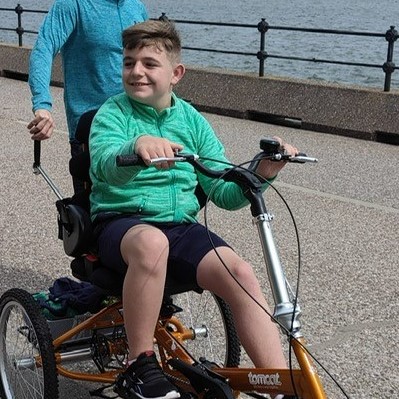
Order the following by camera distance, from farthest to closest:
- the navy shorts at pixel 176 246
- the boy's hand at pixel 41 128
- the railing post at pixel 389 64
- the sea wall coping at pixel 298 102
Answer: the railing post at pixel 389 64, the sea wall coping at pixel 298 102, the boy's hand at pixel 41 128, the navy shorts at pixel 176 246

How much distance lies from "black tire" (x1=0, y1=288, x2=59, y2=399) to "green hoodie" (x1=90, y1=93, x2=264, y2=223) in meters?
0.45

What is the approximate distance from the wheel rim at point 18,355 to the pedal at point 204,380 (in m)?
0.65

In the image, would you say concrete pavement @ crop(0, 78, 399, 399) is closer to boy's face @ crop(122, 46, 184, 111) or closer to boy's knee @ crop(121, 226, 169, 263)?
boy's knee @ crop(121, 226, 169, 263)

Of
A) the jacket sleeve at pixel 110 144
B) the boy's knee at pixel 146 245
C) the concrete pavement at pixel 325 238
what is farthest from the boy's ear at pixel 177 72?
the concrete pavement at pixel 325 238

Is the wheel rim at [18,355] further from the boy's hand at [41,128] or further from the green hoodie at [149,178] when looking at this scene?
the boy's hand at [41,128]

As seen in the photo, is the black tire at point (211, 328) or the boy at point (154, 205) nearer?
the boy at point (154, 205)

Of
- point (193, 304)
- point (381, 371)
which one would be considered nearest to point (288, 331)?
point (381, 371)

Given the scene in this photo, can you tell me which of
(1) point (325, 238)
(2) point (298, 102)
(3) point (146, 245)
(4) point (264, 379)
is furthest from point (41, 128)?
(2) point (298, 102)

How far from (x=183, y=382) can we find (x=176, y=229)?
0.57 m

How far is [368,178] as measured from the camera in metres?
8.77

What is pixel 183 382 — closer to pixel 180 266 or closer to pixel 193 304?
pixel 180 266

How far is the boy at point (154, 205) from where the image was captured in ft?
10.4

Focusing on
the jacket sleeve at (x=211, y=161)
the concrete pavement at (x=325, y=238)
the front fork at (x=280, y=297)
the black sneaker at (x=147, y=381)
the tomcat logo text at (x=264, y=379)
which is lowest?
the concrete pavement at (x=325, y=238)

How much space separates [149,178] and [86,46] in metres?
1.32
